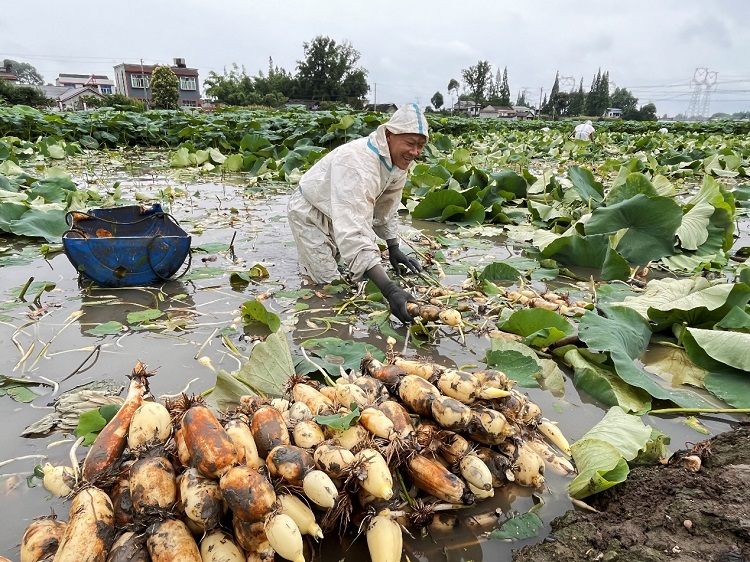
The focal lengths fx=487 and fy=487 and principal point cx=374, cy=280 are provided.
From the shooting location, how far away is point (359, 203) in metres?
3.26

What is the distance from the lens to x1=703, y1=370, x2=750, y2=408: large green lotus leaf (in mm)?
2232

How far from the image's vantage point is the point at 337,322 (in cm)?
320

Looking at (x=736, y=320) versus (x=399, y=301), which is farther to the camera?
(x=399, y=301)

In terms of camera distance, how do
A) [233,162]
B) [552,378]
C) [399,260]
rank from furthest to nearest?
[233,162] → [399,260] → [552,378]

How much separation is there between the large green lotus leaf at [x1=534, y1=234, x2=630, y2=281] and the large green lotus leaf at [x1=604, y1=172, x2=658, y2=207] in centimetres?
57

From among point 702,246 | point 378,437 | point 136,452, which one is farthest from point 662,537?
point 702,246

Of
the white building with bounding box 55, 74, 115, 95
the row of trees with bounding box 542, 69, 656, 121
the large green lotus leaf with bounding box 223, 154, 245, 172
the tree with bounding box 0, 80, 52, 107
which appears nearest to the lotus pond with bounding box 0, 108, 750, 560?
the large green lotus leaf with bounding box 223, 154, 245, 172

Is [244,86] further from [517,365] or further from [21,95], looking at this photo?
[517,365]

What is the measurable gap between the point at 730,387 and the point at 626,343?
0.48 meters

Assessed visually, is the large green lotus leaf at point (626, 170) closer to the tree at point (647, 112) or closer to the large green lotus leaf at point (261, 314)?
the large green lotus leaf at point (261, 314)

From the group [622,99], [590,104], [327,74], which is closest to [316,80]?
[327,74]

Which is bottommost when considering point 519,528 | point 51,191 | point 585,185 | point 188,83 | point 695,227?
point 519,528

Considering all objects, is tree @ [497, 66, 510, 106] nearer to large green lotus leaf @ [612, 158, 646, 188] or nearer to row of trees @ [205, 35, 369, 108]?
row of trees @ [205, 35, 369, 108]

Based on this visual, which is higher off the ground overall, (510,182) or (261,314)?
(510,182)
